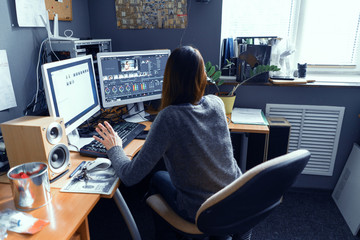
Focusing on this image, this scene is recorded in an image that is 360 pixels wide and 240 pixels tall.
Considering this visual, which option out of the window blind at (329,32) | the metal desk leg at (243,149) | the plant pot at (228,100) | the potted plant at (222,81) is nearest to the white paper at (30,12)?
the potted plant at (222,81)

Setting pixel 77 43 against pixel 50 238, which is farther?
pixel 77 43

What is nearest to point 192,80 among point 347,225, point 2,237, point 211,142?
point 211,142

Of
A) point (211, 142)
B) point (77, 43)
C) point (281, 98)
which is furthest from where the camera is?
point (281, 98)

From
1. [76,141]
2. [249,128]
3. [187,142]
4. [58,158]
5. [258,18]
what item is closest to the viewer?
[187,142]

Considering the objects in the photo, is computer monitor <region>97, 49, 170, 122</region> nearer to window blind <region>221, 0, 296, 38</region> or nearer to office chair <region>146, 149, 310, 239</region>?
window blind <region>221, 0, 296, 38</region>

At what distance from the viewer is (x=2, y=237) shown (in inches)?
32.7

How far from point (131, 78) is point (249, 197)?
1273mm

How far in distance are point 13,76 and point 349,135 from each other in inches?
96.9

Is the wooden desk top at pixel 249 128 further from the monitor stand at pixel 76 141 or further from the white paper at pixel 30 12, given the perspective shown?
the white paper at pixel 30 12

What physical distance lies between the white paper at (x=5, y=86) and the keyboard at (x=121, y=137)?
52cm

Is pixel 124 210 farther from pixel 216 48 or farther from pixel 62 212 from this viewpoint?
pixel 216 48

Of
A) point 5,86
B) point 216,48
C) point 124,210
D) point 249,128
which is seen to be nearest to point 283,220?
point 249,128

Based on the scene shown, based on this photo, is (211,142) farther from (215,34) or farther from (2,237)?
(215,34)

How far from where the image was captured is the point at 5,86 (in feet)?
4.91
